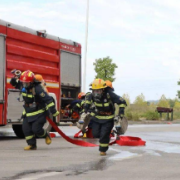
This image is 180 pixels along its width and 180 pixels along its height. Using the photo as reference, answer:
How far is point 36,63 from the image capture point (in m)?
15.1

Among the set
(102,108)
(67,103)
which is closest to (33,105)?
(102,108)

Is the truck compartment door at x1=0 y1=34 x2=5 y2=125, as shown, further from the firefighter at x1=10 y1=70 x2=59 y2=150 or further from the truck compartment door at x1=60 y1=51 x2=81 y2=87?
the truck compartment door at x1=60 y1=51 x2=81 y2=87

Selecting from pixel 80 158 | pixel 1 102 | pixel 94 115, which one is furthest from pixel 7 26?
pixel 80 158

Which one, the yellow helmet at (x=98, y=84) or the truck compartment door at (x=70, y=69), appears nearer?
the yellow helmet at (x=98, y=84)

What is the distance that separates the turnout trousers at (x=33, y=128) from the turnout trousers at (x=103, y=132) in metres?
1.06

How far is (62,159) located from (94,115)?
1773 millimetres

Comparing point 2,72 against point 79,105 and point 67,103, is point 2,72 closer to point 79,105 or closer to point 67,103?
point 79,105

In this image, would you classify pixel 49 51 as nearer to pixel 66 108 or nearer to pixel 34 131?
pixel 66 108

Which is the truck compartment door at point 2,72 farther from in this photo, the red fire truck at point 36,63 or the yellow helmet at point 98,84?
the yellow helmet at point 98,84

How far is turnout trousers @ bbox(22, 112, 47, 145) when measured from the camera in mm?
10633

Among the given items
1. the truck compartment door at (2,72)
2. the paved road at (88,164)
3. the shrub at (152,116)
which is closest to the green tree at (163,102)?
the shrub at (152,116)

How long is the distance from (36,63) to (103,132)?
18.1ft

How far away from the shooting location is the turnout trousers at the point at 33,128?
10.6 meters

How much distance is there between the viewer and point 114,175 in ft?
22.7
